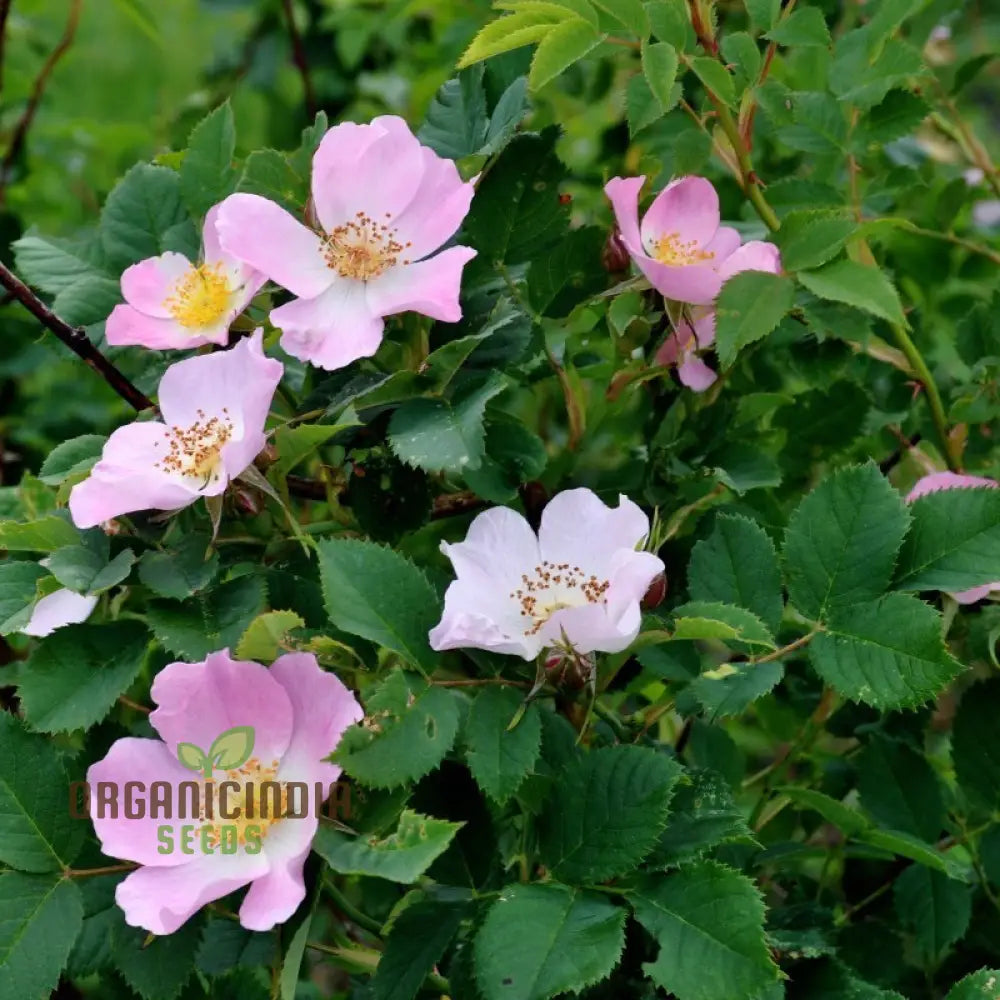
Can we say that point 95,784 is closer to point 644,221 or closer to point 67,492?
point 67,492

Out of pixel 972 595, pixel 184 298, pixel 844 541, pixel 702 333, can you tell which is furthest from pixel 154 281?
pixel 972 595

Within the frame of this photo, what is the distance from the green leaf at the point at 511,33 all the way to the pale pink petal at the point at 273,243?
13 cm

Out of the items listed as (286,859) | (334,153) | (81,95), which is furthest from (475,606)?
(81,95)

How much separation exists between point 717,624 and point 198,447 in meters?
0.31

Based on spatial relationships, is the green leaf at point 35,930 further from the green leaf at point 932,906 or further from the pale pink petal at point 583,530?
the green leaf at point 932,906

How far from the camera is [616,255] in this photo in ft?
2.75

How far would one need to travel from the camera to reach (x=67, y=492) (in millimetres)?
751

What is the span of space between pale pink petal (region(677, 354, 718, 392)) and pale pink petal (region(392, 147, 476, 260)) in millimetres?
177

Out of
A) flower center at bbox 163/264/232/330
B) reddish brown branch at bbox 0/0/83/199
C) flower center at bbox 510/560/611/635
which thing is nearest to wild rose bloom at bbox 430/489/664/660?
flower center at bbox 510/560/611/635

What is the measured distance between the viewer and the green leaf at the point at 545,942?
619 mm

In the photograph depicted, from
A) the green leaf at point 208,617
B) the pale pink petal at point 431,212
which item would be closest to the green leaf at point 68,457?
the green leaf at point 208,617

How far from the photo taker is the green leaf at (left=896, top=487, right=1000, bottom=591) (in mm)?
732

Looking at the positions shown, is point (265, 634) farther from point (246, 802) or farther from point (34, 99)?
point (34, 99)

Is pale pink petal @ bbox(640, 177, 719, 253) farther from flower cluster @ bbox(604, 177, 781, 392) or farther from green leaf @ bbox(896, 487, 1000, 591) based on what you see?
green leaf @ bbox(896, 487, 1000, 591)
